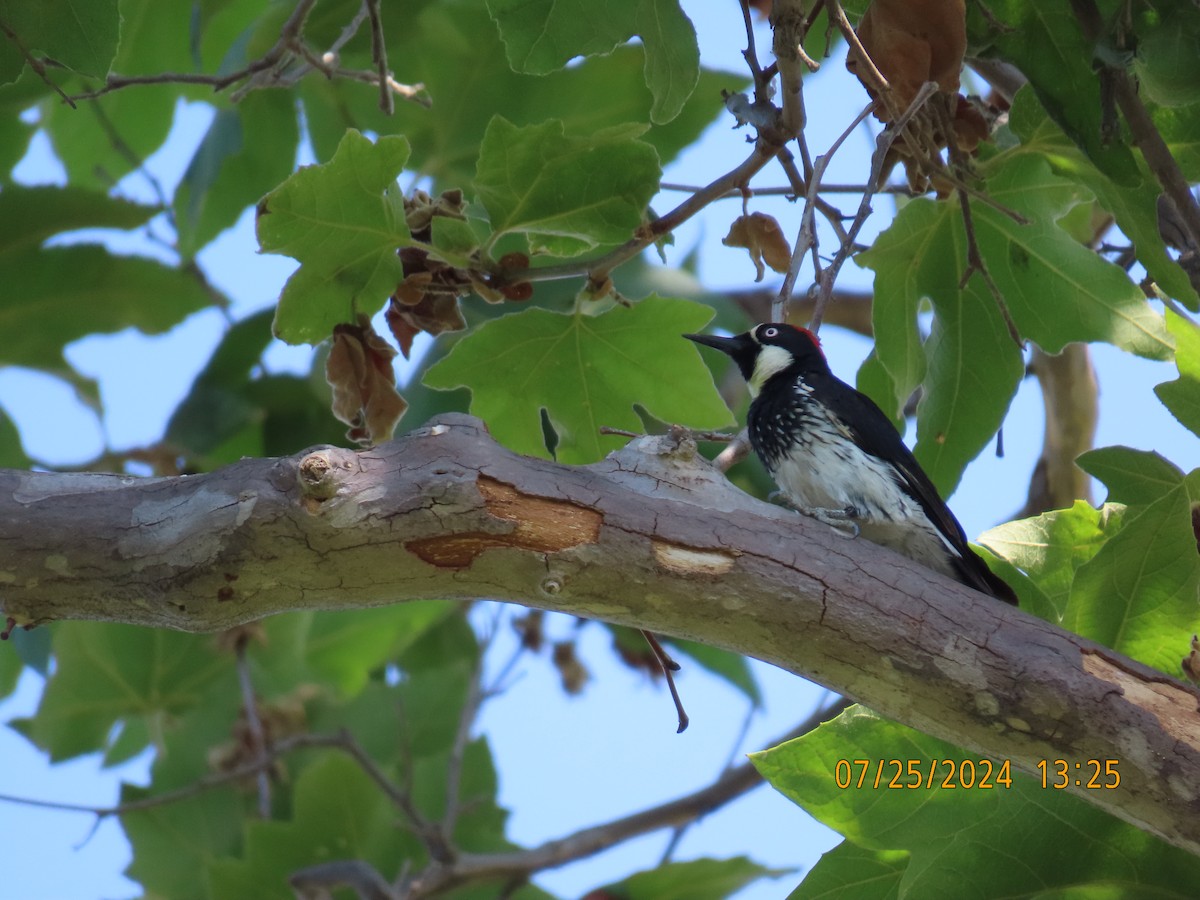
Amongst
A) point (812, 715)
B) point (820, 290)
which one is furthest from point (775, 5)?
point (812, 715)

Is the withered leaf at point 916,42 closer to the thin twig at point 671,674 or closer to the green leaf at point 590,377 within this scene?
the green leaf at point 590,377

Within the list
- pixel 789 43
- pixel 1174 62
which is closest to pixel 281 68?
pixel 789 43

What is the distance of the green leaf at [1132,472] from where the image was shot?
2883mm

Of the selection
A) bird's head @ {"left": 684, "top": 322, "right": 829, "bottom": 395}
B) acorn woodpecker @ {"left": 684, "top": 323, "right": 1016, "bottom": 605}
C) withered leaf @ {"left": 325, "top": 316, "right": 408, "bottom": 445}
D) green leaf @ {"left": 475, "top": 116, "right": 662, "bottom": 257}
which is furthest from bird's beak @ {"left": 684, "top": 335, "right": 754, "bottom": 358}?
withered leaf @ {"left": 325, "top": 316, "right": 408, "bottom": 445}

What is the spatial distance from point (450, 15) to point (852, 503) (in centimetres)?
255

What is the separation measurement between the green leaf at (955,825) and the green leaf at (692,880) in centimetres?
198

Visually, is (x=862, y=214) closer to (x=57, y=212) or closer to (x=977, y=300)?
(x=977, y=300)

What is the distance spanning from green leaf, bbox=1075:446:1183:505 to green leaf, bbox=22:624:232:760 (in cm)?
386

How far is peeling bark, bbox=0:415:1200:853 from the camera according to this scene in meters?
1.96

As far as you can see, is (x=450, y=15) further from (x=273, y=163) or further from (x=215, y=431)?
(x=215, y=431)

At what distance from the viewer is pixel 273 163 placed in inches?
173

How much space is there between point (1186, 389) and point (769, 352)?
1.44 meters

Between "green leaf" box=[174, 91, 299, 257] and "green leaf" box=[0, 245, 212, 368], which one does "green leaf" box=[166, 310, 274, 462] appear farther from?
"green leaf" box=[174, 91, 299, 257]
